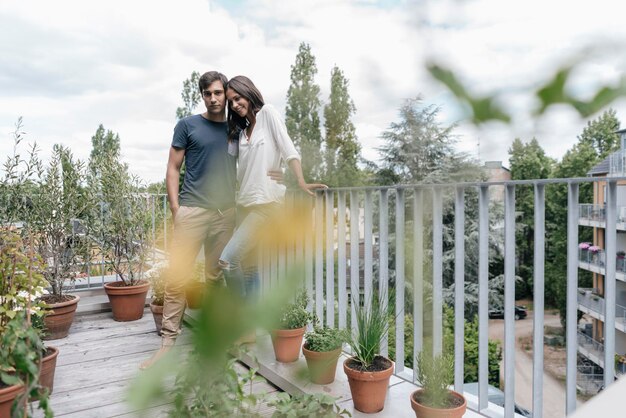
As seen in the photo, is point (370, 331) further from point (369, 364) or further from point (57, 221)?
point (57, 221)

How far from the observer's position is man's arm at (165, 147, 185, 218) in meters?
2.89

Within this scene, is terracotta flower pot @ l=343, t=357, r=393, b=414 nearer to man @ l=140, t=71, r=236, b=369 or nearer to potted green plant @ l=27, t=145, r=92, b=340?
man @ l=140, t=71, r=236, b=369

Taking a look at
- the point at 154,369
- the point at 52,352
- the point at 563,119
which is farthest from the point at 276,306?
the point at 52,352

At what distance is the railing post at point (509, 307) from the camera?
5.86ft

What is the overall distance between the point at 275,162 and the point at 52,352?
5.35ft

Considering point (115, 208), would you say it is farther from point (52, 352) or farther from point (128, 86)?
point (128, 86)

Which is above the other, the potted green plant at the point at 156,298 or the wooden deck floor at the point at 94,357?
the potted green plant at the point at 156,298

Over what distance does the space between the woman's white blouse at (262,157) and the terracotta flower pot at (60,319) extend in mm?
1884

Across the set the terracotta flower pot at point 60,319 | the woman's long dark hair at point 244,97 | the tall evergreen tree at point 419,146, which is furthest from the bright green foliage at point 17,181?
the tall evergreen tree at point 419,146

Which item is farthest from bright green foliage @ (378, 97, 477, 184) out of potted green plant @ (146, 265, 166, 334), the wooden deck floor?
potted green plant @ (146, 265, 166, 334)

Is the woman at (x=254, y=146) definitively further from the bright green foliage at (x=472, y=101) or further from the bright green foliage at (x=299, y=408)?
the bright green foliage at (x=472, y=101)

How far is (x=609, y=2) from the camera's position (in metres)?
0.21

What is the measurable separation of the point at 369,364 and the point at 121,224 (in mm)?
2829

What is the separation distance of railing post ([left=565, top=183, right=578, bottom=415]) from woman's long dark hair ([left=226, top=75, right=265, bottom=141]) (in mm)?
1518
